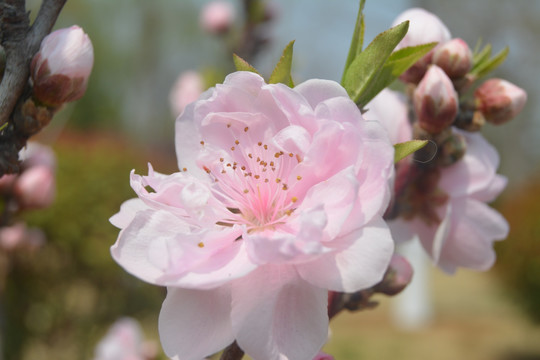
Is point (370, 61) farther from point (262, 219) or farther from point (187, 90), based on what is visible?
point (187, 90)

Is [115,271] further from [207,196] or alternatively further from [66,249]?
[207,196]

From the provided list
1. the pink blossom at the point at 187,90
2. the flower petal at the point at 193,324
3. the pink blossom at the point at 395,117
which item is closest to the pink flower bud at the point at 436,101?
the pink blossom at the point at 395,117

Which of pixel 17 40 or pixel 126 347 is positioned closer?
pixel 17 40

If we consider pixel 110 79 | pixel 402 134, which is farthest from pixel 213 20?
pixel 110 79

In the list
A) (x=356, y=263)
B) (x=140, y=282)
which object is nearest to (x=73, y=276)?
(x=140, y=282)

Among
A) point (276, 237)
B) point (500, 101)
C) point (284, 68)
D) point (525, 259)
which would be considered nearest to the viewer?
point (276, 237)

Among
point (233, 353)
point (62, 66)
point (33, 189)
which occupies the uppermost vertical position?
point (62, 66)
